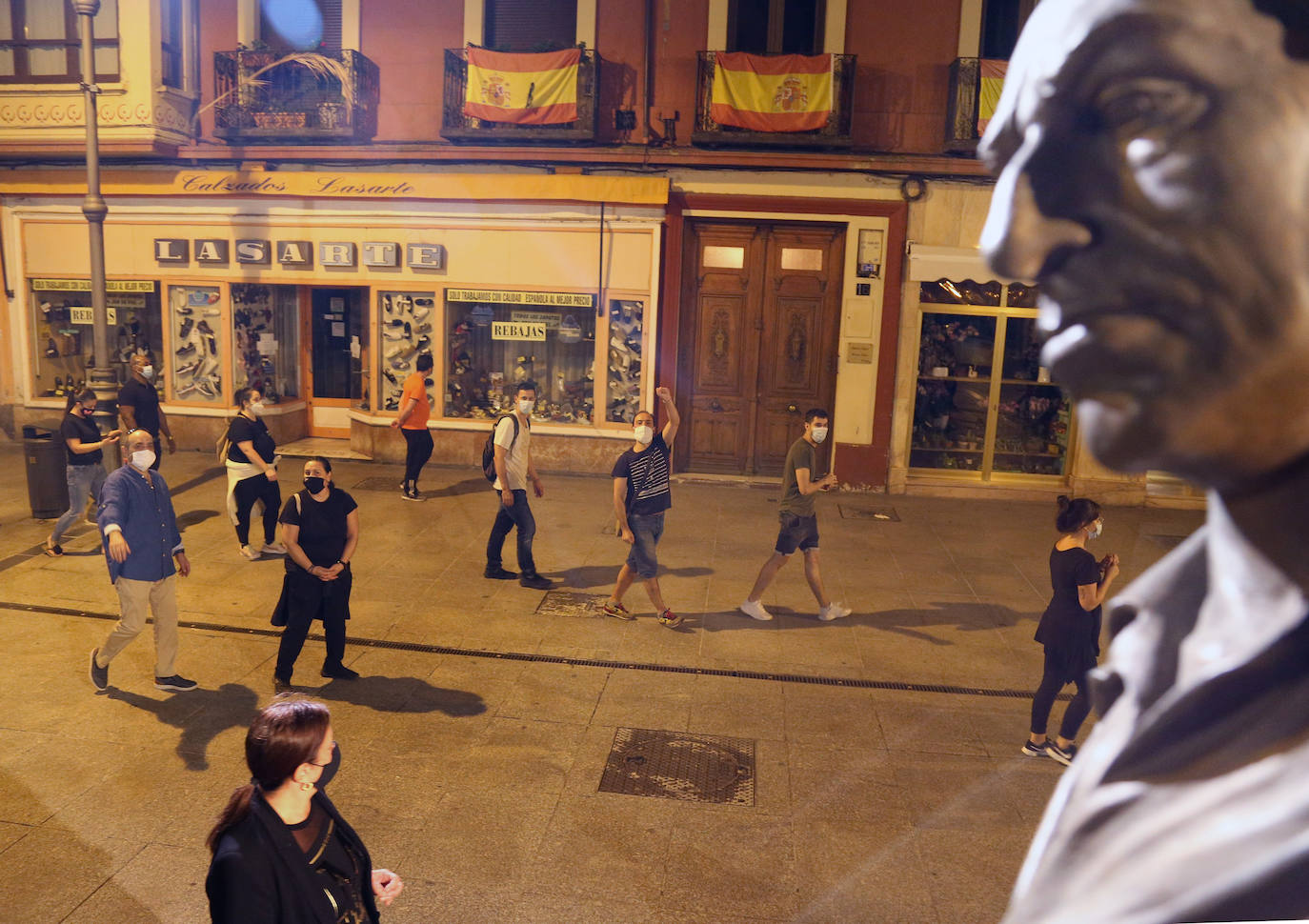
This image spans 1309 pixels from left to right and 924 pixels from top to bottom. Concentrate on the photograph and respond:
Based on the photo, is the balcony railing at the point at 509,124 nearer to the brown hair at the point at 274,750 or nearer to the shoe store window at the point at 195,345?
the shoe store window at the point at 195,345

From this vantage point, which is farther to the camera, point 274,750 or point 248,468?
point 248,468

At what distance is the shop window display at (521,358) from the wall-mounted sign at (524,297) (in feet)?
0.38

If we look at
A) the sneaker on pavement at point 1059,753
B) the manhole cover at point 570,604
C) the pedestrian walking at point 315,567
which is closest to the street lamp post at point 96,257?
the pedestrian walking at point 315,567

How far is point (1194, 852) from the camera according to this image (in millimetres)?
868

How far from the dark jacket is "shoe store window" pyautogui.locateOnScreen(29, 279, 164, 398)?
16.5 metres

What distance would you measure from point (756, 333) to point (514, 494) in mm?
6897

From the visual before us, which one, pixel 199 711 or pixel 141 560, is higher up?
pixel 141 560

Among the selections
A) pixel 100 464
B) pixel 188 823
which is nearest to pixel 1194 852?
pixel 188 823

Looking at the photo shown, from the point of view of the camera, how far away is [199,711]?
23.8 feet

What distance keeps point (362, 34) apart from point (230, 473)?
8.82 meters

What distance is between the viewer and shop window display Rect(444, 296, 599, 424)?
16.5m

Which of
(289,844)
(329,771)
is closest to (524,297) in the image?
(329,771)

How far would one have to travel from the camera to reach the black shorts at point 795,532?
9.38 meters

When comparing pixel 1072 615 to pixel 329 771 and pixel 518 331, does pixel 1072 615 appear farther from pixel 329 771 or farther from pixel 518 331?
pixel 518 331
